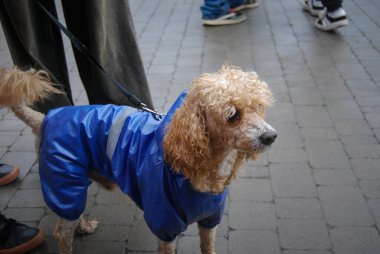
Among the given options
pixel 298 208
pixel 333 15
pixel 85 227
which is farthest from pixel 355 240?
pixel 333 15

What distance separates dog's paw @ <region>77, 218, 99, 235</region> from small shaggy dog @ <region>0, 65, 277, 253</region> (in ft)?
1.02

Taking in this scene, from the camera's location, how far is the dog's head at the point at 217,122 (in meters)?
1.76

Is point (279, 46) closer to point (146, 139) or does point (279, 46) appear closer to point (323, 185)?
point (323, 185)

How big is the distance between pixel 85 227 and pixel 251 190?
4.09 ft

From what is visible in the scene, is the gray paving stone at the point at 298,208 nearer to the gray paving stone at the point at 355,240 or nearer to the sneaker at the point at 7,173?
the gray paving stone at the point at 355,240

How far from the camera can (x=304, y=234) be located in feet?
8.70

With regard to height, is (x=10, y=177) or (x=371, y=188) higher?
(x=10, y=177)

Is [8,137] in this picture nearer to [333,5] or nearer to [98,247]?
[98,247]

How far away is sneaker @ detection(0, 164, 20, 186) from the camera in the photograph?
3.14 metres

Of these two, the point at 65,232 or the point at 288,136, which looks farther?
the point at 288,136

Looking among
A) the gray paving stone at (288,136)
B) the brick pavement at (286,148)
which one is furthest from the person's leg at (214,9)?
the gray paving stone at (288,136)

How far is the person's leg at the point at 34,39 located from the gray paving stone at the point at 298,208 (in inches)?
67.7

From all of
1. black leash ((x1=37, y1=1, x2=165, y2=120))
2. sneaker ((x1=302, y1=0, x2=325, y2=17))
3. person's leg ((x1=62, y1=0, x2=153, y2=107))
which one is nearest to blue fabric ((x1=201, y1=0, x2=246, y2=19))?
sneaker ((x1=302, y1=0, x2=325, y2=17))

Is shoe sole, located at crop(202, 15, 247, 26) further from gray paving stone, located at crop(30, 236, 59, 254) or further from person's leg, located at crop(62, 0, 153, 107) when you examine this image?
gray paving stone, located at crop(30, 236, 59, 254)
